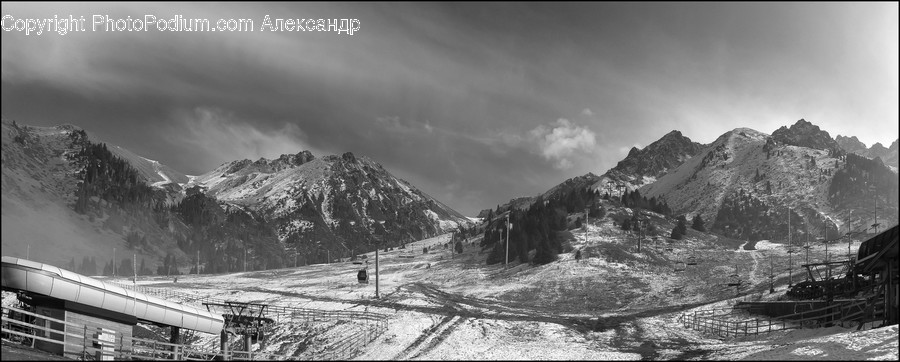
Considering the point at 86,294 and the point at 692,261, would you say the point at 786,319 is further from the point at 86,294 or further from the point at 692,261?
the point at 86,294

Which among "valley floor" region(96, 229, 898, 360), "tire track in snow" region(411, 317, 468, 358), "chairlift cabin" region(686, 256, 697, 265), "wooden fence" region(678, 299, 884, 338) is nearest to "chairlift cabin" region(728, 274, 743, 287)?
"valley floor" region(96, 229, 898, 360)

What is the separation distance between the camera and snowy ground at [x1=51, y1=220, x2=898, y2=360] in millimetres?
56594

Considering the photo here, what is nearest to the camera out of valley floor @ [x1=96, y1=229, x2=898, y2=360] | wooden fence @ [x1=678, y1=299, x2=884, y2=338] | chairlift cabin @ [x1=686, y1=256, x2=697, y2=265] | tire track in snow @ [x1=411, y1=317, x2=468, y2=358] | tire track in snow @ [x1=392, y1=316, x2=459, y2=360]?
valley floor @ [x1=96, y1=229, x2=898, y2=360]

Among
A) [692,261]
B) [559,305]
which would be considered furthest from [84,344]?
[692,261]

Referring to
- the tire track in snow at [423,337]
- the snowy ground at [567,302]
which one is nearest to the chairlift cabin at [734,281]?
the snowy ground at [567,302]

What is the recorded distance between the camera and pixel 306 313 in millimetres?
78375

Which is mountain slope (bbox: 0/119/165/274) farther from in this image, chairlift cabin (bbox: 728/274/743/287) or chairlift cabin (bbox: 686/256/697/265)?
chairlift cabin (bbox: 686/256/697/265)

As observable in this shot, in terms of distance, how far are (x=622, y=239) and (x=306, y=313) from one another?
85.2 meters

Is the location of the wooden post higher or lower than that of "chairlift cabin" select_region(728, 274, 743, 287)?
Answer: lower

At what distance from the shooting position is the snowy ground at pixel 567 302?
56594 mm

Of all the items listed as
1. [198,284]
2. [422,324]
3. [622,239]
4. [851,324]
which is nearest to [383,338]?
[422,324]

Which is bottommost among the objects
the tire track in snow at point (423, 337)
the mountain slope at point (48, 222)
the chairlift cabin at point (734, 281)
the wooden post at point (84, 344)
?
the tire track in snow at point (423, 337)

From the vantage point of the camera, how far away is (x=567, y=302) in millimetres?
97000

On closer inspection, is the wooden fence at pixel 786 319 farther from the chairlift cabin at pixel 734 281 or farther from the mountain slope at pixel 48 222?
the mountain slope at pixel 48 222
